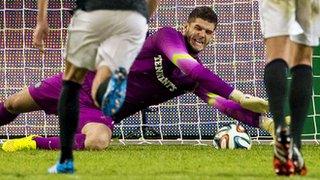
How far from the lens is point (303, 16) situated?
5.36 m

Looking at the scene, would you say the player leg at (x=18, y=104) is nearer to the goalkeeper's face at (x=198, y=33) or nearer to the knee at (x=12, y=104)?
the knee at (x=12, y=104)

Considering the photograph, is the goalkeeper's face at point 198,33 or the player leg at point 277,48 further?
the goalkeeper's face at point 198,33

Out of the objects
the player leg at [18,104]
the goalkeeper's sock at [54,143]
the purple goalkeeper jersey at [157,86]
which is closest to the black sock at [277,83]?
the purple goalkeeper jersey at [157,86]

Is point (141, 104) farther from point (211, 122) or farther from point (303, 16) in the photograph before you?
point (303, 16)

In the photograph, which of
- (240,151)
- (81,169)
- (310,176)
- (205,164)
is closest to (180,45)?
(240,151)

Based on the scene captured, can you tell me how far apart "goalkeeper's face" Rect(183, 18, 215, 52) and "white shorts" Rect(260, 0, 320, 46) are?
2.60 meters

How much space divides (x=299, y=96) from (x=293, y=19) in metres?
0.43

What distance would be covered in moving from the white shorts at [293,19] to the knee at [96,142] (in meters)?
2.80

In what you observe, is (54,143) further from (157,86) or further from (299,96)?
(299,96)

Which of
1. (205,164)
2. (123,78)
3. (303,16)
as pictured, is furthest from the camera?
(205,164)

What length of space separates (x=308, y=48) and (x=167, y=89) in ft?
9.36

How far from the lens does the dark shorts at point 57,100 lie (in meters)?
8.15

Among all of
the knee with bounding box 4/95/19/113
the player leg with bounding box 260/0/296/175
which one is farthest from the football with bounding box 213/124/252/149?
the player leg with bounding box 260/0/296/175

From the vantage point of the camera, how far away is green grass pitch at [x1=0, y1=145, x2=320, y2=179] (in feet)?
17.7
